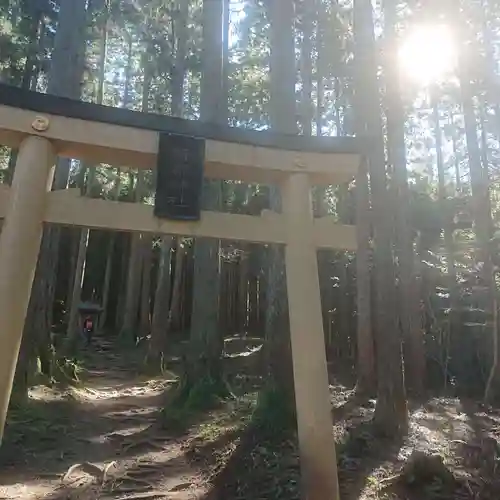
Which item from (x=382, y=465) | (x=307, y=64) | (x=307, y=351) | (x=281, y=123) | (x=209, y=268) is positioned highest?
(x=307, y=64)

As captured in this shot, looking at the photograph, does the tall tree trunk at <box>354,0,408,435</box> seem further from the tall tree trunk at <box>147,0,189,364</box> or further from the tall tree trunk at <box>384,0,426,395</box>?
the tall tree trunk at <box>147,0,189,364</box>

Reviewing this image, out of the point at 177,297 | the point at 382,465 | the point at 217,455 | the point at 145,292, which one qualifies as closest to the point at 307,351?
the point at 382,465

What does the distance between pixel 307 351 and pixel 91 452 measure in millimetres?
3583

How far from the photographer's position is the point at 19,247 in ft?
11.1

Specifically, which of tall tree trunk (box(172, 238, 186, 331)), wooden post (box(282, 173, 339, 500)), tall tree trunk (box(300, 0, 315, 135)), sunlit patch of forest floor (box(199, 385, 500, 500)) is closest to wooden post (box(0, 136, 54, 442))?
wooden post (box(282, 173, 339, 500))

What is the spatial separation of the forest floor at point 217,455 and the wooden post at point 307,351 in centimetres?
101

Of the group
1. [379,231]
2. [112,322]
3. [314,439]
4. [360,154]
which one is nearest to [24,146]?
[360,154]

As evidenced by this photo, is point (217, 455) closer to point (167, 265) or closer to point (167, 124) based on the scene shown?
point (167, 124)

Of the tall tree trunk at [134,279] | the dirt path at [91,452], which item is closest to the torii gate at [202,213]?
the dirt path at [91,452]

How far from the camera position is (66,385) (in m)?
8.83

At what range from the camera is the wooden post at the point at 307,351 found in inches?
146

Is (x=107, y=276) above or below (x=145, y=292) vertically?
above

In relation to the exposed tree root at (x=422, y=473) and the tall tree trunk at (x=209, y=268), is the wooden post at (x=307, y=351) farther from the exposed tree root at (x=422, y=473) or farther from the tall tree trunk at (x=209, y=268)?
the tall tree trunk at (x=209, y=268)

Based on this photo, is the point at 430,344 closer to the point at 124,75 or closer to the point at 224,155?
the point at 224,155
